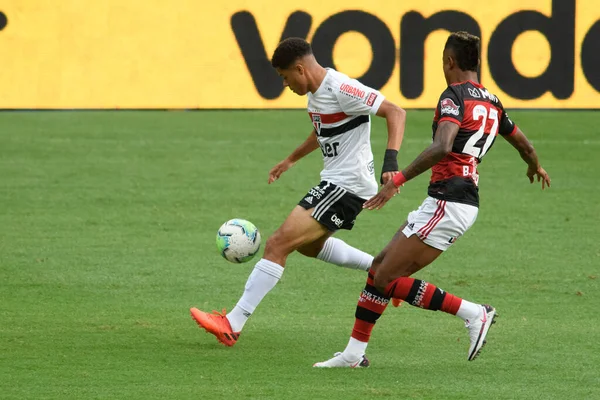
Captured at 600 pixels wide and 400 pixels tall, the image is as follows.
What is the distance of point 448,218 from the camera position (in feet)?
23.2

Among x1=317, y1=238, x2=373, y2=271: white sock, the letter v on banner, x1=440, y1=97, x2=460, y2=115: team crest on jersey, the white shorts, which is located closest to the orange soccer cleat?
x1=317, y1=238, x2=373, y2=271: white sock

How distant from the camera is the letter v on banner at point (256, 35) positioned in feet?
62.7

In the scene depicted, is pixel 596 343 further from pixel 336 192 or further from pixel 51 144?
pixel 51 144

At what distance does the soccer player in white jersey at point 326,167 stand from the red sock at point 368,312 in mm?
733

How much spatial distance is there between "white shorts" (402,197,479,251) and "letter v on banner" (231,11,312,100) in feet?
40.2

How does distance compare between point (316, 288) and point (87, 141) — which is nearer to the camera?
point (316, 288)

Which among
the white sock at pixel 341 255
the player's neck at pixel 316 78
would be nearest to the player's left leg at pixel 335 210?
the white sock at pixel 341 255

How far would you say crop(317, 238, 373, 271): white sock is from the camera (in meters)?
8.50

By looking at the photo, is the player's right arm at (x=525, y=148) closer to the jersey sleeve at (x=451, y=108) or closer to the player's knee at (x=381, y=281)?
the jersey sleeve at (x=451, y=108)

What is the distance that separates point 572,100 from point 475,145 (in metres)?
12.9

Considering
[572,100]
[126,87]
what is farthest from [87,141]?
[572,100]

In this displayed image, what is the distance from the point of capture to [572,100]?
19.4 meters

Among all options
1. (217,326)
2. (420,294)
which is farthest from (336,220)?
(217,326)

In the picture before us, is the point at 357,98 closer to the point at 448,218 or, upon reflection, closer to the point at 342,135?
the point at 342,135
